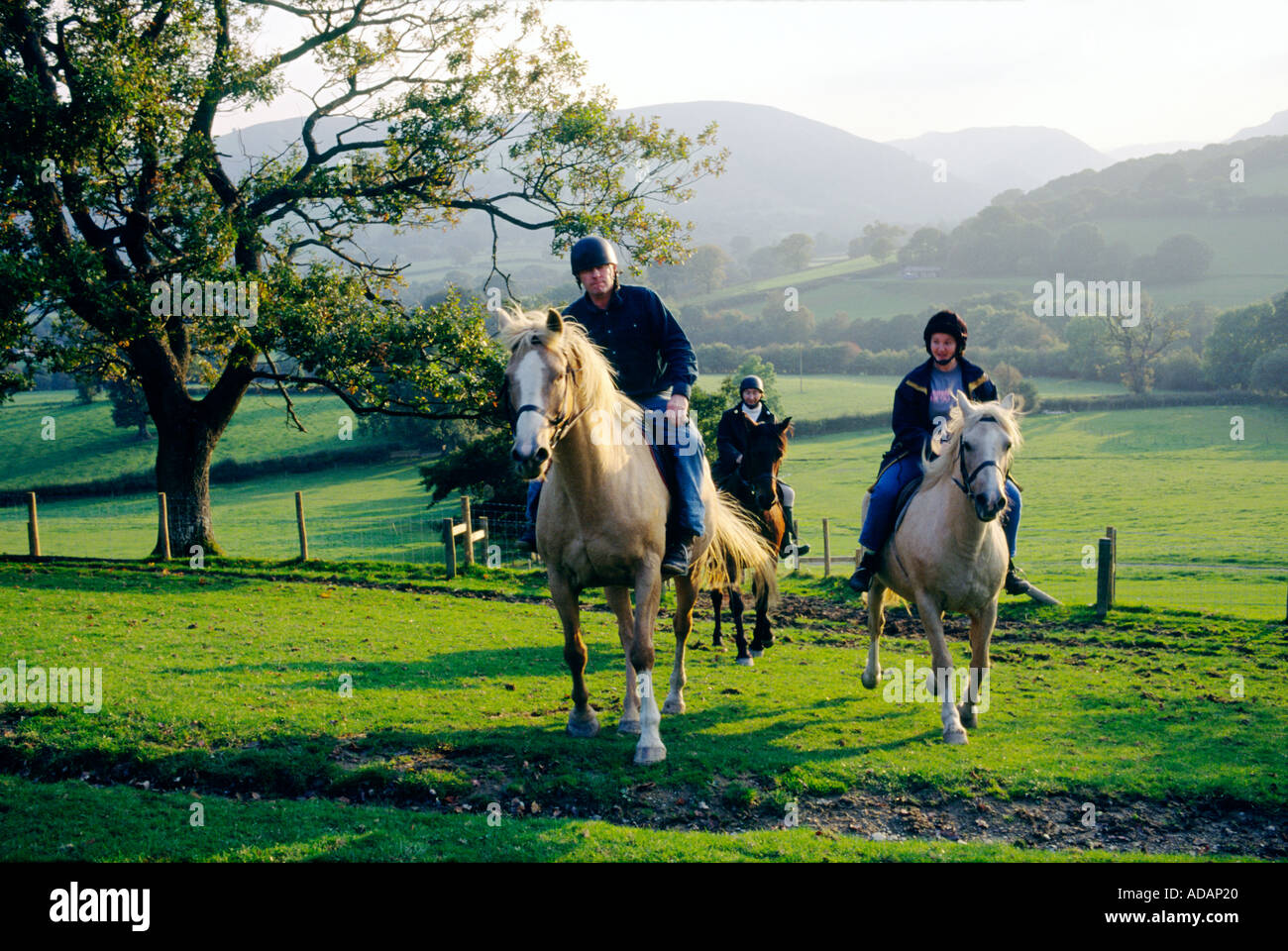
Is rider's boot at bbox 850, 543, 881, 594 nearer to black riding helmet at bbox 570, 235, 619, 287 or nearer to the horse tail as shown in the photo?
the horse tail

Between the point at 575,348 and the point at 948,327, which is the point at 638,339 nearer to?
the point at 575,348

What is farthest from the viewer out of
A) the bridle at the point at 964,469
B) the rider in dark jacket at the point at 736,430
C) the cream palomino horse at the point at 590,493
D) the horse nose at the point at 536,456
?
the rider in dark jacket at the point at 736,430

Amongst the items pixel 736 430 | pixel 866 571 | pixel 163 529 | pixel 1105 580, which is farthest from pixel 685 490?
pixel 163 529

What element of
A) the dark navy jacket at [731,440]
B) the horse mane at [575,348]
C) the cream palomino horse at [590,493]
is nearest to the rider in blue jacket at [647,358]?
the cream palomino horse at [590,493]

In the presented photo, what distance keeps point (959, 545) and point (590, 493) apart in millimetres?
3470

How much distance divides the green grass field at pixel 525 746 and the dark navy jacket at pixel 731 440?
105 inches

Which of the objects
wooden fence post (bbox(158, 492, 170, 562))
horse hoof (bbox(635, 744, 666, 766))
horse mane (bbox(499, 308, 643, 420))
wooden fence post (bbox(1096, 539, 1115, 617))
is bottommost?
wooden fence post (bbox(1096, 539, 1115, 617))

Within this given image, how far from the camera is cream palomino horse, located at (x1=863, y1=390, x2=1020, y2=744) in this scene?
23.5 feet

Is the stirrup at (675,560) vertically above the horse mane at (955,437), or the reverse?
the horse mane at (955,437)

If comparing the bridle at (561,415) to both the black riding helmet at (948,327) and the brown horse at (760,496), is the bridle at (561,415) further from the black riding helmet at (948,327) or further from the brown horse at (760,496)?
the brown horse at (760,496)

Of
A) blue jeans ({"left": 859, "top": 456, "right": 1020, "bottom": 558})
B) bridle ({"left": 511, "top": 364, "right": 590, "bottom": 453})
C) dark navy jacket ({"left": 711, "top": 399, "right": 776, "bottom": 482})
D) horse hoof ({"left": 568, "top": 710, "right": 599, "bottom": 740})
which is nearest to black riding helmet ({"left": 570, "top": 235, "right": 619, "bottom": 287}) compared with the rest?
bridle ({"left": 511, "top": 364, "right": 590, "bottom": 453})

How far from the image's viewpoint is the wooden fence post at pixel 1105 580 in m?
15.1

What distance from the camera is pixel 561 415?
19.7 feet
